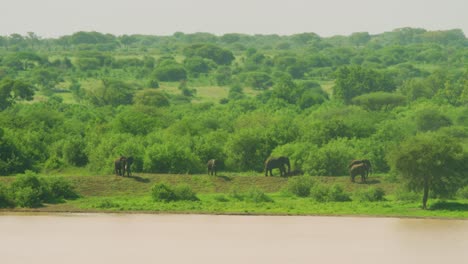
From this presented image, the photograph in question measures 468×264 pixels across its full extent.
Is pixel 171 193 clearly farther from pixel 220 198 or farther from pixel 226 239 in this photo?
pixel 226 239

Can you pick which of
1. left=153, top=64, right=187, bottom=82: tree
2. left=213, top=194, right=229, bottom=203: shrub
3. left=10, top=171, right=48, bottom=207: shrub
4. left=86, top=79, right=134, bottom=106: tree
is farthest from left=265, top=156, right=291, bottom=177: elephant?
left=153, top=64, right=187, bottom=82: tree

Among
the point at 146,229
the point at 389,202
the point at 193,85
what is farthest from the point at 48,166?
the point at 193,85

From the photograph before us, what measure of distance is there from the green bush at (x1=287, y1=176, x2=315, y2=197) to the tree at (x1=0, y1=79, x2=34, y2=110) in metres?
41.6

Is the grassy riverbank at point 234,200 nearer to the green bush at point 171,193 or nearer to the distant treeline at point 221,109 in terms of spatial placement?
the green bush at point 171,193

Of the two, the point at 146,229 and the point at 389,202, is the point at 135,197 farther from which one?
the point at 389,202

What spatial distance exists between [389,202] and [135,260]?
14333 millimetres

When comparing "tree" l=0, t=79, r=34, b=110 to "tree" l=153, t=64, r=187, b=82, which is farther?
"tree" l=153, t=64, r=187, b=82

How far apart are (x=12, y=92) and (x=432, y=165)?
178 ft

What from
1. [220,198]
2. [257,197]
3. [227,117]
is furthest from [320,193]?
[227,117]

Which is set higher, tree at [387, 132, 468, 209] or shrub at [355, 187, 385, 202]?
tree at [387, 132, 468, 209]

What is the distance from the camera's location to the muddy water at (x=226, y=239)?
34156 mm

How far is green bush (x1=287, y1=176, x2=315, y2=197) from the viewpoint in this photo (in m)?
46.5

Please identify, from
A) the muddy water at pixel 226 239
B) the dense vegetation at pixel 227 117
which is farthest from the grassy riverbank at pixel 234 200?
the dense vegetation at pixel 227 117

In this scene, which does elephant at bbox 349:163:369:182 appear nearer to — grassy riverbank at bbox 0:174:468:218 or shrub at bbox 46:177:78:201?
grassy riverbank at bbox 0:174:468:218
